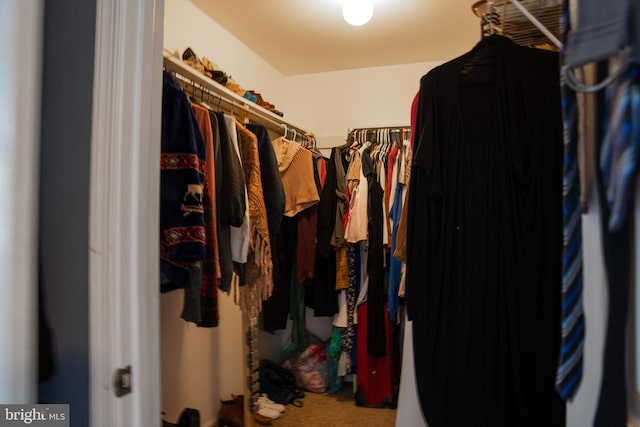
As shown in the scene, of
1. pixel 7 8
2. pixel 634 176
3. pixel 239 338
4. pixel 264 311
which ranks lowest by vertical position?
pixel 239 338

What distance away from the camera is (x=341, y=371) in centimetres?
223

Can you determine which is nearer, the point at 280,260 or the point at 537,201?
the point at 537,201

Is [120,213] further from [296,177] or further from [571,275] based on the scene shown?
[296,177]

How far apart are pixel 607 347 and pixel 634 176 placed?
201 millimetres

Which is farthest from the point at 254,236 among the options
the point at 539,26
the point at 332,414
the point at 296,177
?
the point at 332,414

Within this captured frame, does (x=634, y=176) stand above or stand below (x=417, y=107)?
below

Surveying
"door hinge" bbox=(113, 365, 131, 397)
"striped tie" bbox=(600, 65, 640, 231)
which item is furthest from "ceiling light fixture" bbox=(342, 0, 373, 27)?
"door hinge" bbox=(113, 365, 131, 397)

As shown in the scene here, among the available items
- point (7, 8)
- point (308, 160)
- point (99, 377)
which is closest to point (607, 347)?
point (99, 377)

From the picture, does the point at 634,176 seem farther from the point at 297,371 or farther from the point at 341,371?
the point at 297,371

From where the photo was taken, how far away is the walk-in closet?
409 millimetres

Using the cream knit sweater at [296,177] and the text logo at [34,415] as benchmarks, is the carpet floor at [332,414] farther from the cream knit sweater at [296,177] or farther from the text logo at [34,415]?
the text logo at [34,415]

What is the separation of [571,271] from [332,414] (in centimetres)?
202

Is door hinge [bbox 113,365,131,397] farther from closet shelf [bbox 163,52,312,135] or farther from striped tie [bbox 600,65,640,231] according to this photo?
closet shelf [bbox 163,52,312,135]

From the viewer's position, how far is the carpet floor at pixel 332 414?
1948 millimetres
